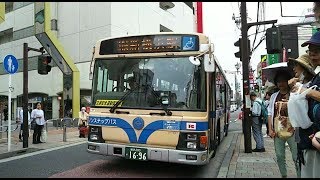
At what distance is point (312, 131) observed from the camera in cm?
348

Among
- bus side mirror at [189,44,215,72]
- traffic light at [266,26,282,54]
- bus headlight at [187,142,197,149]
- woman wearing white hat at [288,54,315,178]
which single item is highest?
traffic light at [266,26,282,54]

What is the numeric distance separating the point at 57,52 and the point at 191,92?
19.8m

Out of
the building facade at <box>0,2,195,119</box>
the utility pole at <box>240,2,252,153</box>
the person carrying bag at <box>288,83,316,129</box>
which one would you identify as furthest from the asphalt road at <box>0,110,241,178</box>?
the building facade at <box>0,2,195,119</box>

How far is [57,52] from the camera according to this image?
24.8 meters

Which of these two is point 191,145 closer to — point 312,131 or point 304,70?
point 304,70

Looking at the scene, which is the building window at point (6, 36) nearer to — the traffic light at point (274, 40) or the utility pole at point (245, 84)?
the utility pole at point (245, 84)

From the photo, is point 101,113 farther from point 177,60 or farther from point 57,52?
point 57,52

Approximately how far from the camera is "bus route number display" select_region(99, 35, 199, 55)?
7.26m

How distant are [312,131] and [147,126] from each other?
4.03 m

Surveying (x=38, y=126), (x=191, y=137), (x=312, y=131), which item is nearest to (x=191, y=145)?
(x=191, y=137)

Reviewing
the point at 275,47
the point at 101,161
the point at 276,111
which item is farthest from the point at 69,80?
the point at 276,111

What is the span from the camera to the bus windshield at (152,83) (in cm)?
700

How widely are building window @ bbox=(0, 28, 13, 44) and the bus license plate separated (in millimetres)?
38671

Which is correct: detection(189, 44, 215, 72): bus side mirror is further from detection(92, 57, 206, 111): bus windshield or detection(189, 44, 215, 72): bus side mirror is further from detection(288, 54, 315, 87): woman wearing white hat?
detection(288, 54, 315, 87): woman wearing white hat
